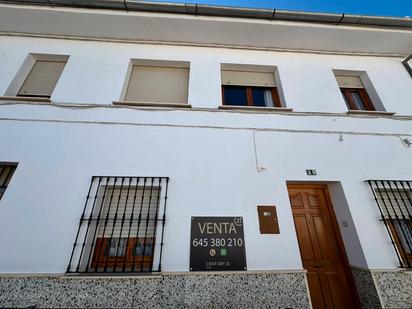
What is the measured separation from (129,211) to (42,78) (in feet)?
11.5

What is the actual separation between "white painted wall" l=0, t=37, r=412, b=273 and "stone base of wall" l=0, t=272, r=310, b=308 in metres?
0.15

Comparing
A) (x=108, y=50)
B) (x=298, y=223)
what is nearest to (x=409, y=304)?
(x=298, y=223)

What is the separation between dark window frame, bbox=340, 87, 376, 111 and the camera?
13.9 ft

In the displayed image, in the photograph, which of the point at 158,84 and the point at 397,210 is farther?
the point at 158,84

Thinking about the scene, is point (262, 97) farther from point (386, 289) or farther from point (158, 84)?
point (386, 289)

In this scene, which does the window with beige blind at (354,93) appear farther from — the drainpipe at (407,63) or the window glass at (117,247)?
the window glass at (117,247)

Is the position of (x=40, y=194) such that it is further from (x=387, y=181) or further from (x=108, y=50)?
(x=387, y=181)

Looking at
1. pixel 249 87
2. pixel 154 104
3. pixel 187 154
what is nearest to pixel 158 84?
pixel 154 104

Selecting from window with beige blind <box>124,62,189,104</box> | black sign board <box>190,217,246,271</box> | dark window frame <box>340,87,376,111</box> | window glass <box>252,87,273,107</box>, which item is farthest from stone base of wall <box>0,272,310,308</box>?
dark window frame <box>340,87,376,111</box>

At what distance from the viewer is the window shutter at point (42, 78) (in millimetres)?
3764

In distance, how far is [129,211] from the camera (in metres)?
2.89

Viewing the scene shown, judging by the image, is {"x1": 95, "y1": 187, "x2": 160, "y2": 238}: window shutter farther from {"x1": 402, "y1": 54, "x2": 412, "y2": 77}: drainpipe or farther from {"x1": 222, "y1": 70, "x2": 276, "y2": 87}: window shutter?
{"x1": 402, "y1": 54, "x2": 412, "y2": 77}: drainpipe

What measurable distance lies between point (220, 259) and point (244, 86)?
355 centimetres

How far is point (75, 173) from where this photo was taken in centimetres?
293
